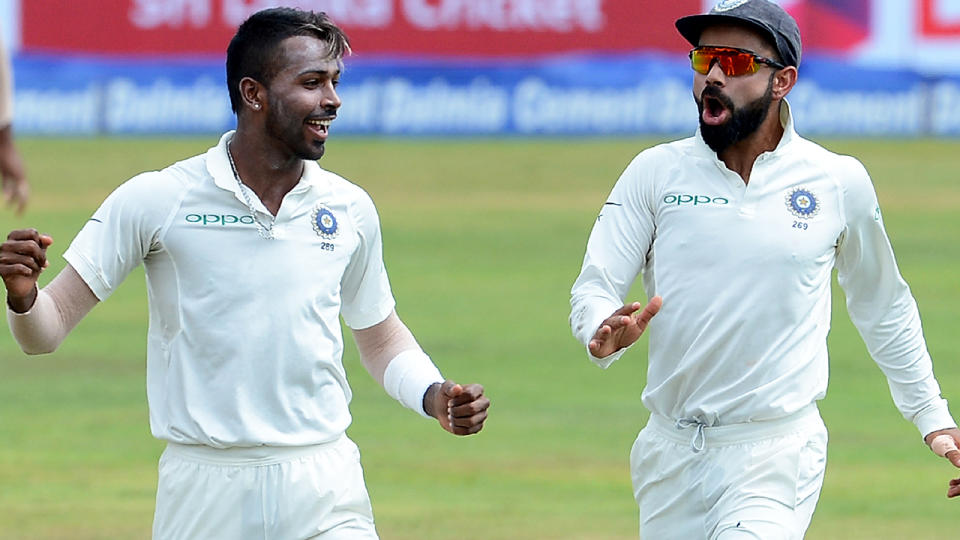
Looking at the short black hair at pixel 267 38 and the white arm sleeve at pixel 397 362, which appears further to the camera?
the white arm sleeve at pixel 397 362

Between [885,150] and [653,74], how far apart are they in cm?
373

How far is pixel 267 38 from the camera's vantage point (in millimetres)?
5906

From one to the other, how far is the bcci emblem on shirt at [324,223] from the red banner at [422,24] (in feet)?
79.8

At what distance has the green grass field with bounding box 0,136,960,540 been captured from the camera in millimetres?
10242

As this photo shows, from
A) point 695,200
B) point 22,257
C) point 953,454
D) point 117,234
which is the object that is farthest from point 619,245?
point 22,257

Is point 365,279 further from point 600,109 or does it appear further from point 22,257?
point 600,109

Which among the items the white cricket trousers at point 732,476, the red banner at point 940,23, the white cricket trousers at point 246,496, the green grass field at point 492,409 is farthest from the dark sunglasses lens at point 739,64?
the red banner at point 940,23

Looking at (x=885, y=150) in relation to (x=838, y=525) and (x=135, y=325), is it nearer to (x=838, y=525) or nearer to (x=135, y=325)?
(x=135, y=325)

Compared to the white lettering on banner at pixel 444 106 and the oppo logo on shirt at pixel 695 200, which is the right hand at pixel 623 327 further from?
the white lettering on banner at pixel 444 106

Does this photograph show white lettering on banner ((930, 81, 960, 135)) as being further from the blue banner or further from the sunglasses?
the sunglasses

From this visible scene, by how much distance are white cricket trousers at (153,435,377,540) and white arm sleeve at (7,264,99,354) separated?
0.47 meters

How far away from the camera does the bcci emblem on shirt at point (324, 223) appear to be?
5.84 meters

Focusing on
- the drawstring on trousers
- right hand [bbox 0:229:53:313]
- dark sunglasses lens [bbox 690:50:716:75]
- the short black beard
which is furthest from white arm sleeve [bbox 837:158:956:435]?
right hand [bbox 0:229:53:313]

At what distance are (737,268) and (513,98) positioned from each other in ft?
80.3
